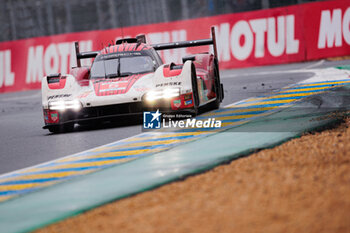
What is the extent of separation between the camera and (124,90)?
10.3m

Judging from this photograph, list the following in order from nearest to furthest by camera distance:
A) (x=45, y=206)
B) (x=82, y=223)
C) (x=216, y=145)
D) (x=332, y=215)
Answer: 1. (x=332, y=215)
2. (x=82, y=223)
3. (x=45, y=206)
4. (x=216, y=145)

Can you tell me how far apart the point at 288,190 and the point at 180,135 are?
382cm

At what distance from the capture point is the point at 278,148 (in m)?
7.23

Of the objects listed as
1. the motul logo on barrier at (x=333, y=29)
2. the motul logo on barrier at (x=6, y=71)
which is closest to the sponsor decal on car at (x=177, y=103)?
the motul logo on barrier at (x=333, y=29)

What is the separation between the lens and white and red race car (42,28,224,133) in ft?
33.4

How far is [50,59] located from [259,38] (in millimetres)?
7289

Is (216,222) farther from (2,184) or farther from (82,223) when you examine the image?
(2,184)

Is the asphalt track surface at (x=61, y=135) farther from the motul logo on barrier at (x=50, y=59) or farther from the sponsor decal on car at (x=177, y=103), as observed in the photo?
the motul logo on barrier at (x=50, y=59)

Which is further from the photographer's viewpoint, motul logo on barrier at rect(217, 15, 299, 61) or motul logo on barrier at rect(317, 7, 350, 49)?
motul logo on barrier at rect(217, 15, 299, 61)

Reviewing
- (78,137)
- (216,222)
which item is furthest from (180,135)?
(216,222)

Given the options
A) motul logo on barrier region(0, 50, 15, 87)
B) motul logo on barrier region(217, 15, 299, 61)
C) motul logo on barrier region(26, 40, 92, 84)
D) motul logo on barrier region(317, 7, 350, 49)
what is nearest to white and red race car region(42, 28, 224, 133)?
motul logo on barrier region(217, 15, 299, 61)

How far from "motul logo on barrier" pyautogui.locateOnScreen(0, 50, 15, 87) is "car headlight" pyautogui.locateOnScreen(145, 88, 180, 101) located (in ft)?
47.4

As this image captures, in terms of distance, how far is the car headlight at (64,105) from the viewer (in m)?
10.4

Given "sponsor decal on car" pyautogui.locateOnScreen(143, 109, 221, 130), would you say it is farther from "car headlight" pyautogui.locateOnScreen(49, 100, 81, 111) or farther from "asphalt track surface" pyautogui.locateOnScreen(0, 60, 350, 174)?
"car headlight" pyautogui.locateOnScreen(49, 100, 81, 111)
